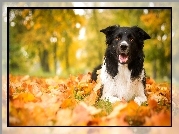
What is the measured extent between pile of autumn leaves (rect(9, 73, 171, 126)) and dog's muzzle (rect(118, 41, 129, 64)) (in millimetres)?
397

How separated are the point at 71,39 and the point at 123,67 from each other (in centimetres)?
66

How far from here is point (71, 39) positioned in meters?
5.80

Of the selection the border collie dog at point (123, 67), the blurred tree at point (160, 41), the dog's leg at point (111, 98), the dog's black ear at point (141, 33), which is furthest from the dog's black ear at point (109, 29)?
the dog's leg at point (111, 98)

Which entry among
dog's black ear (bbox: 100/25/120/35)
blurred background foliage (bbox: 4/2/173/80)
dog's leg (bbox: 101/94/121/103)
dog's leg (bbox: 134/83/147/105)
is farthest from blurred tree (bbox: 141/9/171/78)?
dog's leg (bbox: 101/94/121/103)

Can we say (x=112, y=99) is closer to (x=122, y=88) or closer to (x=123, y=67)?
(x=122, y=88)

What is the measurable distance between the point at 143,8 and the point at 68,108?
1.35m

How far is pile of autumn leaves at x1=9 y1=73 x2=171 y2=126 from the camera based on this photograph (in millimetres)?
5637

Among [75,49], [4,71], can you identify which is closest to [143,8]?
[75,49]

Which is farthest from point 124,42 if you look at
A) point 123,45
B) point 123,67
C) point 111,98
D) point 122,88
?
point 111,98

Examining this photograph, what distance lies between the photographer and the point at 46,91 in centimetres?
581

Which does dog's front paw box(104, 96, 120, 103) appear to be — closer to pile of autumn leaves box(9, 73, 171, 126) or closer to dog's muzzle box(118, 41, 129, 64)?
pile of autumn leaves box(9, 73, 171, 126)

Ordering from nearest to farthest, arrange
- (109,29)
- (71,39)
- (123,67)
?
(123,67) → (109,29) → (71,39)

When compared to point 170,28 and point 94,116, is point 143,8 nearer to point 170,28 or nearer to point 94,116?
point 170,28

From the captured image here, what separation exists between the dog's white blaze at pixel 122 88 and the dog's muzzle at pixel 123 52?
6.9 inches
